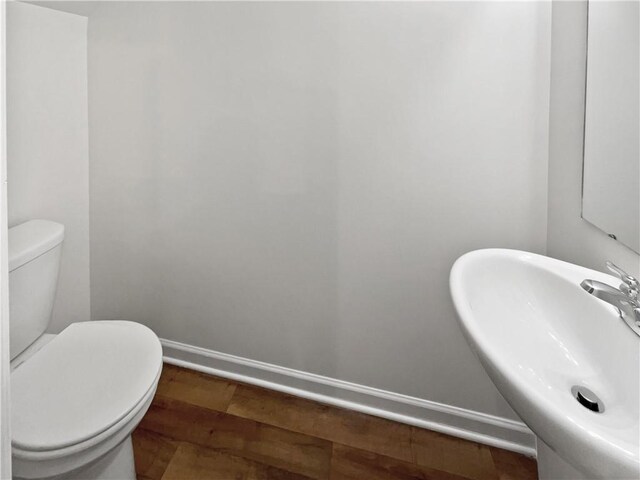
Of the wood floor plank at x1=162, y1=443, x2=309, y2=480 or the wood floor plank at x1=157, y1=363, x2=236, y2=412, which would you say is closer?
the wood floor plank at x1=162, y1=443, x2=309, y2=480

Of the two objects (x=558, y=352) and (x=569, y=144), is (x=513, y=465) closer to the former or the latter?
(x=558, y=352)

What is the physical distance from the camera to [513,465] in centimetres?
131

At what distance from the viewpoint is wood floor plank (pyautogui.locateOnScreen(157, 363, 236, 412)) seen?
160 centimetres

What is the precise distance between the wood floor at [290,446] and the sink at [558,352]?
0.74 metres

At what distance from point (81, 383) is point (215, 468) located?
560mm

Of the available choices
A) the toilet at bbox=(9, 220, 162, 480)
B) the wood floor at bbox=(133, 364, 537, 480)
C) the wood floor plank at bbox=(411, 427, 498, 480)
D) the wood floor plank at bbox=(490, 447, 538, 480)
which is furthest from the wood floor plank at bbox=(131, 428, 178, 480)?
the wood floor plank at bbox=(490, 447, 538, 480)

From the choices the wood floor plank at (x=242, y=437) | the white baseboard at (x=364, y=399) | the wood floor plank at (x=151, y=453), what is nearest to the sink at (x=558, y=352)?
the white baseboard at (x=364, y=399)

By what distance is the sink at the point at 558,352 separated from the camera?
435mm

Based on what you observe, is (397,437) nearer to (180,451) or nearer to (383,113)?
(180,451)

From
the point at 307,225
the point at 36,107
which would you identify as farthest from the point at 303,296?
the point at 36,107

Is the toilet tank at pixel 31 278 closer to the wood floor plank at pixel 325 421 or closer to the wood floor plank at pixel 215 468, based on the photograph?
the wood floor plank at pixel 215 468

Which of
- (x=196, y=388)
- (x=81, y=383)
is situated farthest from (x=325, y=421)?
(x=81, y=383)

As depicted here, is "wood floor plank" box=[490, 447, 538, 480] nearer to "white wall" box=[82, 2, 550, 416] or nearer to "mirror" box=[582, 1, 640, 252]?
"white wall" box=[82, 2, 550, 416]

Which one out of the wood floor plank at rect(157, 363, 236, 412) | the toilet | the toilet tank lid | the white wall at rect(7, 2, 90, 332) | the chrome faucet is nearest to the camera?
the chrome faucet
